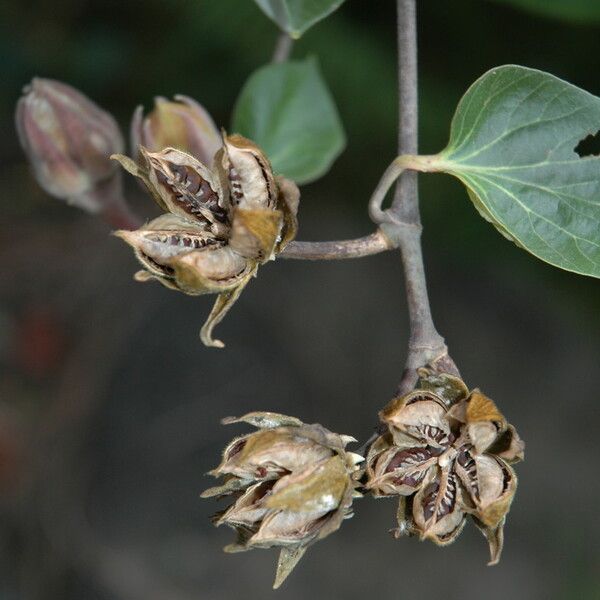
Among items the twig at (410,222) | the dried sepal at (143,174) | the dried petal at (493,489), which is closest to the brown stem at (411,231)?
A: the twig at (410,222)

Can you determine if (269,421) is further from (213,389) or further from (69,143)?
(213,389)

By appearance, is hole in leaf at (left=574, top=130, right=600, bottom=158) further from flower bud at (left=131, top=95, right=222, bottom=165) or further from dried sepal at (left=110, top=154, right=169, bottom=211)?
dried sepal at (left=110, top=154, right=169, bottom=211)

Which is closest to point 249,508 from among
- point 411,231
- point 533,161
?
point 411,231

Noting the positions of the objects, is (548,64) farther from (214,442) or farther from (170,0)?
(214,442)

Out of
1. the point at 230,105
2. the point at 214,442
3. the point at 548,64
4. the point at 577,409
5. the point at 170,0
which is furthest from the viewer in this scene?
the point at 214,442

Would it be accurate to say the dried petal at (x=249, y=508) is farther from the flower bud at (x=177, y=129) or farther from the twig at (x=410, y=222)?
the flower bud at (x=177, y=129)

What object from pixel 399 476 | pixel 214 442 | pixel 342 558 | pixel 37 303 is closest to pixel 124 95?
pixel 37 303
